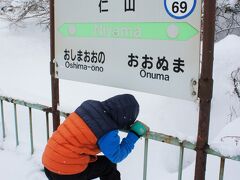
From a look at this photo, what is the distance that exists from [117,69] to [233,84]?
340 centimetres

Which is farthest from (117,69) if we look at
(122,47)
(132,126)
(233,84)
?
(233,84)

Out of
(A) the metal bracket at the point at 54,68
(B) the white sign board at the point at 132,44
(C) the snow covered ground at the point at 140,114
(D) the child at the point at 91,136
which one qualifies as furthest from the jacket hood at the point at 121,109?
(A) the metal bracket at the point at 54,68

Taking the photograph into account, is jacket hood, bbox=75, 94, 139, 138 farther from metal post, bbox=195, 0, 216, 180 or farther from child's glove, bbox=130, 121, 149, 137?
metal post, bbox=195, 0, 216, 180

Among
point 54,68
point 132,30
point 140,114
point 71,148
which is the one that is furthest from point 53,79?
point 140,114

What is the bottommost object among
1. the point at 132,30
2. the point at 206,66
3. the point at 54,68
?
the point at 54,68

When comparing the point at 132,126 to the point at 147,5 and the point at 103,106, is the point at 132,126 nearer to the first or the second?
the point at 103,106

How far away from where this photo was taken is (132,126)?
2.54 meters

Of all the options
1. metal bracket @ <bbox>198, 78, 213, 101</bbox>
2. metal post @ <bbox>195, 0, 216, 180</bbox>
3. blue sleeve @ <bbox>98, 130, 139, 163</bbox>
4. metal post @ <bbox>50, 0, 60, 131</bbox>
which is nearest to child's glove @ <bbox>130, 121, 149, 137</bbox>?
blue sleeve @ <bbox>98, 130, 139, 163</bbox>

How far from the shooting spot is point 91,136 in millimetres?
2391

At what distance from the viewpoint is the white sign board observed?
2.18 meters

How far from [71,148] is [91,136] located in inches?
6.8

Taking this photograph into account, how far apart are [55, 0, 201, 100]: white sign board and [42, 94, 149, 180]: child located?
206 mm

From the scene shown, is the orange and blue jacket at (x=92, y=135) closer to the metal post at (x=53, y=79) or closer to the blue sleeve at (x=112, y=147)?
the blue sleeve at (x=112, y=147)

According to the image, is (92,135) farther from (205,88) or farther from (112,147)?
(205,88)
